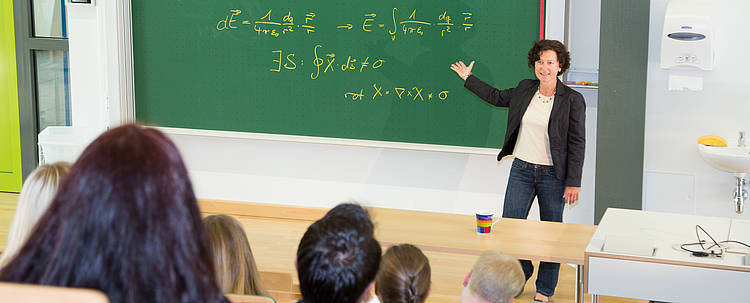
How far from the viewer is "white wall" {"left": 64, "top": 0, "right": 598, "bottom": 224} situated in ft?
15.1

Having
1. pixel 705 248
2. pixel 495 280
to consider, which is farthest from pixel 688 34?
pixel 495 280

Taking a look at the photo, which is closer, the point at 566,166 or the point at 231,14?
the point at 566,166

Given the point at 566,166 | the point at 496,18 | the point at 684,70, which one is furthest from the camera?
the point at 496,18

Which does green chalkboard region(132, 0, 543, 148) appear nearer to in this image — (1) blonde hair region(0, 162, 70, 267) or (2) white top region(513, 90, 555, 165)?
(2) white top region(513, 90, 555, 165)

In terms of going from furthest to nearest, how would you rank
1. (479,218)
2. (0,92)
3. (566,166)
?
(0,92) < (566,166) < (479,218)

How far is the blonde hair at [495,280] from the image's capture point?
2.33m

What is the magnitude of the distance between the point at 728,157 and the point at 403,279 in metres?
2.49

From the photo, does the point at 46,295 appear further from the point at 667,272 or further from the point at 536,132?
the point at 536,132

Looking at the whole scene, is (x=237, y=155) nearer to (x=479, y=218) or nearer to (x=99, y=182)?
(x=479, y=218)

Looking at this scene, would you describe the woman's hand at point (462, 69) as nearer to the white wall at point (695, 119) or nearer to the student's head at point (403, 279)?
the white wall at point (695, 119)

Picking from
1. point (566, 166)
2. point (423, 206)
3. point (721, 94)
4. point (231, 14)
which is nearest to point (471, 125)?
point (423, 206)

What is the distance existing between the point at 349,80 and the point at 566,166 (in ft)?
5.26

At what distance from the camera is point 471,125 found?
4.49 metres

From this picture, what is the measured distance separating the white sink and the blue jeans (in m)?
0.86
